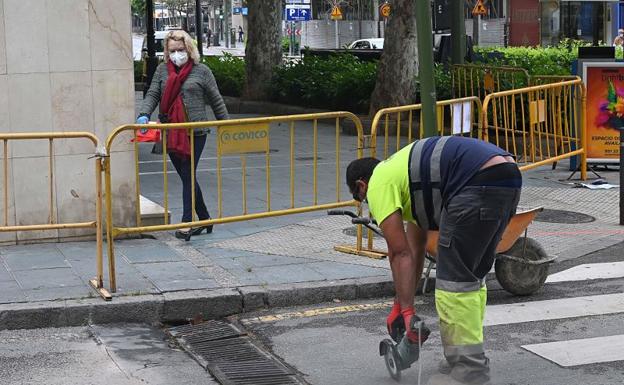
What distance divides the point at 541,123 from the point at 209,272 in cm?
556

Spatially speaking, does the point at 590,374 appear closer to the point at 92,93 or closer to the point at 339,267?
the point at 339,267

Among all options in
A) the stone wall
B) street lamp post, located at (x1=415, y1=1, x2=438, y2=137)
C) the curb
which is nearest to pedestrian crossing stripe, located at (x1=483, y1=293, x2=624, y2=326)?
the curb

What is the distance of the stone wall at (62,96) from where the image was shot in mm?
9156

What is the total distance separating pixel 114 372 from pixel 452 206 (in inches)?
88.8

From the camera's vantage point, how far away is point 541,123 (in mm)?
12578

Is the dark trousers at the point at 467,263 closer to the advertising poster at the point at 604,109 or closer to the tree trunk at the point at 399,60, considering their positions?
the advertising poster at the point at 604,109

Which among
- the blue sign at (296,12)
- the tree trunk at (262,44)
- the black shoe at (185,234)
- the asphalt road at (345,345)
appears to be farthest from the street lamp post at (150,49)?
the blue sign at (296,12)

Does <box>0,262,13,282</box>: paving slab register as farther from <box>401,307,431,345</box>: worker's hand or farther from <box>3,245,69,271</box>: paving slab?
<box>401,307,431,345</box>: worker's hand

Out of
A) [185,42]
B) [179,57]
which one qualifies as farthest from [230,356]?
[185,42]

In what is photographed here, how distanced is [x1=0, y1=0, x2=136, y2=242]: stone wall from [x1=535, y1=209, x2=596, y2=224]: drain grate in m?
4.17

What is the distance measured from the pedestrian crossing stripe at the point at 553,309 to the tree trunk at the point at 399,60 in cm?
1055

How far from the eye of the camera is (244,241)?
9.66 m

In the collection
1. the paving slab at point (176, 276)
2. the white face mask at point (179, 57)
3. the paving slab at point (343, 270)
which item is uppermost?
the white face mask at point (179, 57)

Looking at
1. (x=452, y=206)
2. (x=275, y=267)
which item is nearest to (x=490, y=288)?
(x=275, y=267)
